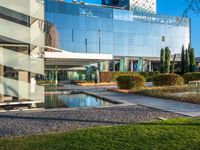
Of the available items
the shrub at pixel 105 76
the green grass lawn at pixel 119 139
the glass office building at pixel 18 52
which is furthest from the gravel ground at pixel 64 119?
the shrub at pixel 105 76

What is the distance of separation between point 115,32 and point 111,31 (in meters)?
1.11

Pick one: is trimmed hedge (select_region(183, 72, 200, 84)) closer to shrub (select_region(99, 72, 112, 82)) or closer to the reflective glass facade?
shrub (select_region(99, 72, 112, 82))

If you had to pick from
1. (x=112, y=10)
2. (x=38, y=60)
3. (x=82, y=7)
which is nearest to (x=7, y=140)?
(x=38, y=60)

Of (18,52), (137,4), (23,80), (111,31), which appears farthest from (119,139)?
(137,4)

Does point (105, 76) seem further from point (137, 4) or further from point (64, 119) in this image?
point (137, 4)

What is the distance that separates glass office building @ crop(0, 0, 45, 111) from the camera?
40.1 feet

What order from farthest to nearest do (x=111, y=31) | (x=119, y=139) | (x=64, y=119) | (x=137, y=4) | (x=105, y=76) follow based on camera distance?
(x=137, y=4)
(x=111, y=31)
(x=105, y=76)
(x=64, y=119)
(x=119, y=139)

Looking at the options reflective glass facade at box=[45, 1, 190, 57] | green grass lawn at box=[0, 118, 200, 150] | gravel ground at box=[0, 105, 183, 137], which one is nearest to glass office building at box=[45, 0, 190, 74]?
reflective glass facade at box=[45, 1, 190, 57]

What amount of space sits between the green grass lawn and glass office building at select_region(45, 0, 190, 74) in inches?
2395

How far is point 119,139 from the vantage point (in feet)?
22.9

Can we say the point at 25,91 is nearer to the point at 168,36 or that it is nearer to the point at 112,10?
the point at 112,10

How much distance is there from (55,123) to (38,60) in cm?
577

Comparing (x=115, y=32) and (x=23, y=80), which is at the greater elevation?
(x=115, y=32)

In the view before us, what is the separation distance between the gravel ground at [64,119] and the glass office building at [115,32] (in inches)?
2265
